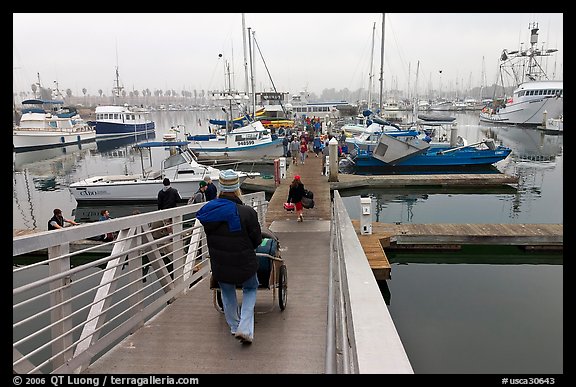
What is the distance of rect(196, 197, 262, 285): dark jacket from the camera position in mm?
3184

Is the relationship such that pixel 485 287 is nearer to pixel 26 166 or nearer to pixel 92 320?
pixel 92 320

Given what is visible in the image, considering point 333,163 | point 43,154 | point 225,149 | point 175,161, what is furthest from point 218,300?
point 43,154

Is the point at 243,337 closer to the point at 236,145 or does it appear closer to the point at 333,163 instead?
the point at 333,163

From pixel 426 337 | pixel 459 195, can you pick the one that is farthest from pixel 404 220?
pixel 426 337

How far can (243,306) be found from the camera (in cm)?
346

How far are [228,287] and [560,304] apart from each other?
8.60 m

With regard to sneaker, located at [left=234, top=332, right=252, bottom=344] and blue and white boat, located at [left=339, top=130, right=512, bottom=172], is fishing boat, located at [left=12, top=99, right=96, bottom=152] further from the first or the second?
sneaker, located at [left=234, top=332, right=252, bottom=344]

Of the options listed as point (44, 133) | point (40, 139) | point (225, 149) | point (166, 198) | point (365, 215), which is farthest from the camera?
point (44, 133)

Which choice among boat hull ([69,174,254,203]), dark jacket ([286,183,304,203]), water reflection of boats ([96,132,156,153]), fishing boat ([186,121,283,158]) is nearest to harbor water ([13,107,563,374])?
boat hull ([69,174,254,203])

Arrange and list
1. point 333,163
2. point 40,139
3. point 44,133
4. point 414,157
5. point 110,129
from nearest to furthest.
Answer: point 333,163 < point 414,157 < point 40,139 < point 44,133 < point 110,129

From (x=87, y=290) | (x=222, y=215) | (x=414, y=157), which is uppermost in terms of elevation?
(x=222, y=215)

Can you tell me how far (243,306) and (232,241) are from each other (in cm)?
69

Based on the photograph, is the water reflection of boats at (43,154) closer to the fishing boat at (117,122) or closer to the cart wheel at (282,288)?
the fishing boat at (117,122)

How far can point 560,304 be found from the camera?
28.0 ft
